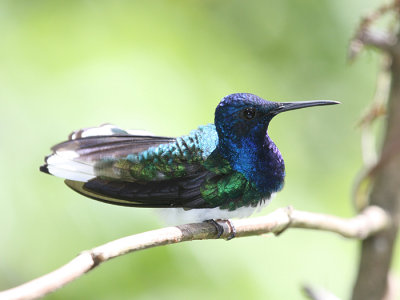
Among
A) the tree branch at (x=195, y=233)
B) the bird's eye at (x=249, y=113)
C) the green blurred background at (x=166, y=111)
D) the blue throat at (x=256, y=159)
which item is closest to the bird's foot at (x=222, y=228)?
the tree branch at (x=195, y=233)

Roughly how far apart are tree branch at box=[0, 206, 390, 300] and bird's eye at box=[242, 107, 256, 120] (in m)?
0.19

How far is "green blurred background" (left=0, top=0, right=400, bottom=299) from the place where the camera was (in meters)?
1.85

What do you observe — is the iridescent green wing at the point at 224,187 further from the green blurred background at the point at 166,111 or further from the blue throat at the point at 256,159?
the green blurred background at the point at 166,111

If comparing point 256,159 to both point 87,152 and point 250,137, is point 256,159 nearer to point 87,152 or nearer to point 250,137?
point 250,137

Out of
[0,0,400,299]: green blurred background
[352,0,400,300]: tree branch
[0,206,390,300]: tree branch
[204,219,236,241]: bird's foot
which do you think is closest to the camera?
[0,206,390,300]: tree branch

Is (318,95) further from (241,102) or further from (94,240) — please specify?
(241,102)

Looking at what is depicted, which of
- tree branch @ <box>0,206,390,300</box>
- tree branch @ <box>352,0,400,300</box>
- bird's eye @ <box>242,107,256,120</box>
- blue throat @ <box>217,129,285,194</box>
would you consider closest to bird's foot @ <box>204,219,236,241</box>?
tree branch @ <box>0,206,390,300</box>

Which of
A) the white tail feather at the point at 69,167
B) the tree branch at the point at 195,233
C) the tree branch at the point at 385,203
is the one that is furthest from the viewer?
the tree branch at the point at 385,203

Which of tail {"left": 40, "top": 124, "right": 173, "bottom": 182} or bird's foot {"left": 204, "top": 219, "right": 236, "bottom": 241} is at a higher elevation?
tail {"left": 40, "top": 124, "right": 173, "bottom": 182}

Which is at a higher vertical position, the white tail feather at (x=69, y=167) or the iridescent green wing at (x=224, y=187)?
the white tail feather at (x=69, y=167)

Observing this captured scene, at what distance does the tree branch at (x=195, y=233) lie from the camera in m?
0.74

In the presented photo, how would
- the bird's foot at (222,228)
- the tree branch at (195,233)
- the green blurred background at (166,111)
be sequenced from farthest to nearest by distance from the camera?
the green blurred background at (166,111)
the bird's foot at (222,228)
the tree branch at (195,233)

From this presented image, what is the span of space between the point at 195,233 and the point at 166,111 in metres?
0.90

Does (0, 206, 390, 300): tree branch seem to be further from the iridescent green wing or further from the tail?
the tail
